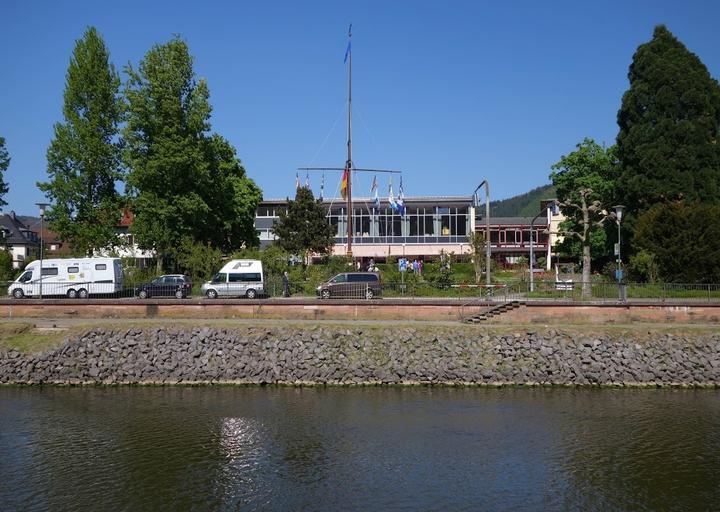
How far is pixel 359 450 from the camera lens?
19.3 meters

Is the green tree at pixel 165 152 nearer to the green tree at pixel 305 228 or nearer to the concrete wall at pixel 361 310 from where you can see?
the green tree at pixel 305 228

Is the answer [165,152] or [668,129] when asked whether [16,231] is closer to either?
[165,152]

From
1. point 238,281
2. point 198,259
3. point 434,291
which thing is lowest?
point 434,291

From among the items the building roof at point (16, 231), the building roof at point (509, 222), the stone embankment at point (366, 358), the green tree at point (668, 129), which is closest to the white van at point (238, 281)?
the stone embankment at point (366, 358)

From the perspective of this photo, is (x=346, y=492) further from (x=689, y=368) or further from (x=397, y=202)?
(x=397, y=202)

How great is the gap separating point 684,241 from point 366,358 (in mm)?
25185

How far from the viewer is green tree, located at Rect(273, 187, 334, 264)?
5856 cm

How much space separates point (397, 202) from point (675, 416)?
127 feet

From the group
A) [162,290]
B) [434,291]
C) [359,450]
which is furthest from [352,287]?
[359,450]

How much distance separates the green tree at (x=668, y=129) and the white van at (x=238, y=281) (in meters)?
30.6

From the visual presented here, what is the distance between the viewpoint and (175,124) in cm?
5000

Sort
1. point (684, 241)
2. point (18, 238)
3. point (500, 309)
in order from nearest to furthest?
point (500, 309) < point (684, 241) < point (18, 238)

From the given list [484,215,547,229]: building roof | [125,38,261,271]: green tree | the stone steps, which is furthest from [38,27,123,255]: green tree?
[484,215,547,229]: building roof

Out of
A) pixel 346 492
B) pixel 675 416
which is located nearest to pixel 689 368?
pixel 675 416
